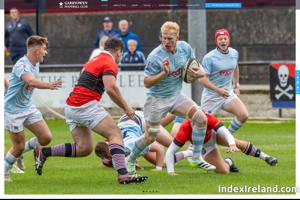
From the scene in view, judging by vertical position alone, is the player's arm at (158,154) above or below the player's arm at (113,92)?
below

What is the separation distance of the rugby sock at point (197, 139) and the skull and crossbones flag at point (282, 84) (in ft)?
31.1

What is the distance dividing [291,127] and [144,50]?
5.69 m

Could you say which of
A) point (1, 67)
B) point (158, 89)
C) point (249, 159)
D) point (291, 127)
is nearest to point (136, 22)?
point (291, 127)

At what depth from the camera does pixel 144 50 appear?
27875 millimetres

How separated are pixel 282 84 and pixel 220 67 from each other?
732cm

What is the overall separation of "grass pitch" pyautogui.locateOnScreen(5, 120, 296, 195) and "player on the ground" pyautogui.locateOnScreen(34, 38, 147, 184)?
367 mm

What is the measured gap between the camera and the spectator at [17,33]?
1068 inches

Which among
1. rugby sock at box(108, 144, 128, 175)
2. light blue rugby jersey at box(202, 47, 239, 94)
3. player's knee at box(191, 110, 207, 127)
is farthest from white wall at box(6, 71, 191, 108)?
rugby sock at box(108, 144, 128, 175)

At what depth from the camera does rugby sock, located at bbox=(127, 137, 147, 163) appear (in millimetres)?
15172

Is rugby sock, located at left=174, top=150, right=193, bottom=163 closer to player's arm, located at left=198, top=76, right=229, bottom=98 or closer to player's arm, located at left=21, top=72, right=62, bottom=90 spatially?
player's arm, located at left=198, top=76, right=229, bottom=98

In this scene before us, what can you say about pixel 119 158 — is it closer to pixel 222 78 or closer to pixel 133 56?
pixel 222 78

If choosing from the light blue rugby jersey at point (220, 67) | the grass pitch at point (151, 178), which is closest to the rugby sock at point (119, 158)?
the grass pitch at point (151, 178)

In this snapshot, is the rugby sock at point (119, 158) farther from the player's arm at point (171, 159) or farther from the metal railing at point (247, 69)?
the metal railing at point (247, 69)

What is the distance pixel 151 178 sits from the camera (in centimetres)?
1503
